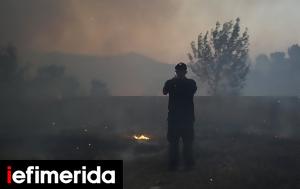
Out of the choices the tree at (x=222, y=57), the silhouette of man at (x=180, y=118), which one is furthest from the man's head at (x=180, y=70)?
the tree at (x=222, y=57)

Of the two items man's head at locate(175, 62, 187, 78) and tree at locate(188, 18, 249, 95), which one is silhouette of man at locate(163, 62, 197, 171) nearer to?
man's head at locate(175, 62, 187, 78)

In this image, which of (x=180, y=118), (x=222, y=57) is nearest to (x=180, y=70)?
(x=180, y=118)

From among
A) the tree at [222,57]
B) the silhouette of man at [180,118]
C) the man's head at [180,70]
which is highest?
the tree at [222,57]

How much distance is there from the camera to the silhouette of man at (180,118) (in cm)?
972

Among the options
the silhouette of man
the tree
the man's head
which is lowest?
the silhouette of man

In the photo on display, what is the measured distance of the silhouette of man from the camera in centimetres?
972

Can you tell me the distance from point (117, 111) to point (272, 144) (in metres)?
18.2

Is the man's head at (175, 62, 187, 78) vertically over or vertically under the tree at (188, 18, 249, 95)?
under

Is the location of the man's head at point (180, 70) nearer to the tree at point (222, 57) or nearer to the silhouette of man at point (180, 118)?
the silhouette of man at point (180, 118)

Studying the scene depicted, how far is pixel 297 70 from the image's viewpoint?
82000mm

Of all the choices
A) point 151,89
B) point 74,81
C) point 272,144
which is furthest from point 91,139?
point 151,89

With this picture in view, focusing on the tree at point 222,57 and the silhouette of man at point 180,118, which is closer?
the silhouette of man at point 180,118

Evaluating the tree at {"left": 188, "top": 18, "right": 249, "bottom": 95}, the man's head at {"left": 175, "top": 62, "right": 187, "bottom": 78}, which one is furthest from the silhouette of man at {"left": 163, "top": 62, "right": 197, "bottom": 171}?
the tree at {"left": 188, "top": 18, "right": 249, "bottom": 95}

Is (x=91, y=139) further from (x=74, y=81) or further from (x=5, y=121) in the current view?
(x=74, y=81)
